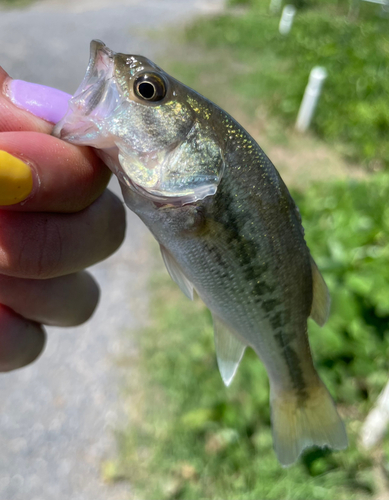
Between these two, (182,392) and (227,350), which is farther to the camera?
(182,392)

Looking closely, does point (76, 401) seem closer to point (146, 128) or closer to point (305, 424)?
point (305, 424)

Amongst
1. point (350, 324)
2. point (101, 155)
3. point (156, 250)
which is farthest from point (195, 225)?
point (156, 250)

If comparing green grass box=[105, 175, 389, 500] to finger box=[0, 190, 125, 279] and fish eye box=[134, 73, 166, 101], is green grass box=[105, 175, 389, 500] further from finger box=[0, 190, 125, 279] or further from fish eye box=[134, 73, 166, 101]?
fish eye box=[134, 73, 166, 101]

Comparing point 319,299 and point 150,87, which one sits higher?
point 150,87

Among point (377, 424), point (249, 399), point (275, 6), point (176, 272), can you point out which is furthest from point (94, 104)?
point (275, 6)

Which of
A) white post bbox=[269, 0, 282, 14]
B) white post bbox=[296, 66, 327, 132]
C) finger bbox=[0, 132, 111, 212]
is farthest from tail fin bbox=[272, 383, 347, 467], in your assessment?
white post bbox=[269, 0, 282, 14]

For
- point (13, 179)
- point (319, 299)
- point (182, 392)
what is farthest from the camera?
point (182, 392)

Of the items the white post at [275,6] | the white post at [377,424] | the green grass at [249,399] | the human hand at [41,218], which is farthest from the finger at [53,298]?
the white post at [275,6]

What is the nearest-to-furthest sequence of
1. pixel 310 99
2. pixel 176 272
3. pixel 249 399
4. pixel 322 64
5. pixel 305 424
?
1. pixel 176 272
2. pixel 305 424
3. pixel 249 399
4. pixel 310 99
5. pixel 322 64
